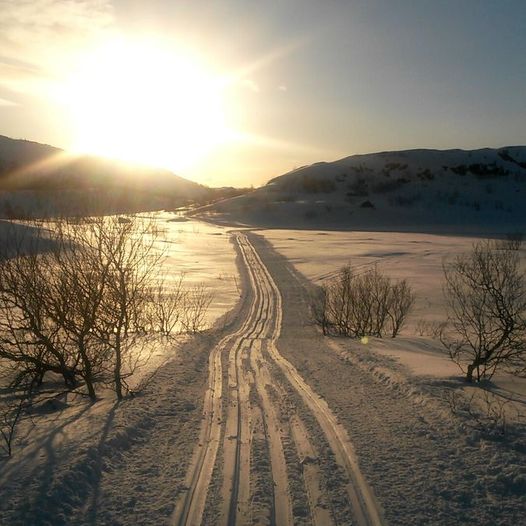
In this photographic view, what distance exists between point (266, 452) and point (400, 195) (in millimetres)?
95077

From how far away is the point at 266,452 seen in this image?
5.84 metres

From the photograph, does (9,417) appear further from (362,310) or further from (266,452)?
(362,310)

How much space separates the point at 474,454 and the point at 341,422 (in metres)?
1.83

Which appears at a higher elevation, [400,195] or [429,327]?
[400,195]

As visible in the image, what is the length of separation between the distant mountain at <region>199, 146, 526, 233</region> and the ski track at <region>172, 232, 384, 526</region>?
2643 inches

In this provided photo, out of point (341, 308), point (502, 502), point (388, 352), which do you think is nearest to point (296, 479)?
point (502, 502)

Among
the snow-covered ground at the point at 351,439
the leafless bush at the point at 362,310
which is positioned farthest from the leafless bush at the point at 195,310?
the snow-covered ground at the point at 351,439

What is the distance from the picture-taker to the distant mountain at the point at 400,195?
84062 millimetres

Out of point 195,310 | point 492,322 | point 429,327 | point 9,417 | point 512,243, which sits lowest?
point 429,327

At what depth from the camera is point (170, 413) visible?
282 inches

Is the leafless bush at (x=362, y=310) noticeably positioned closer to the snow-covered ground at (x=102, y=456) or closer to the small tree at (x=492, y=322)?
the small tree at (x=492, y=322)

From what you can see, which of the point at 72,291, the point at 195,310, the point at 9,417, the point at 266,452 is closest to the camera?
the point at 266,452

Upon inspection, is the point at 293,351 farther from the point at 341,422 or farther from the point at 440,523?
the point at 440,523

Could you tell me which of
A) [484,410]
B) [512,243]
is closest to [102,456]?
[484,410]
